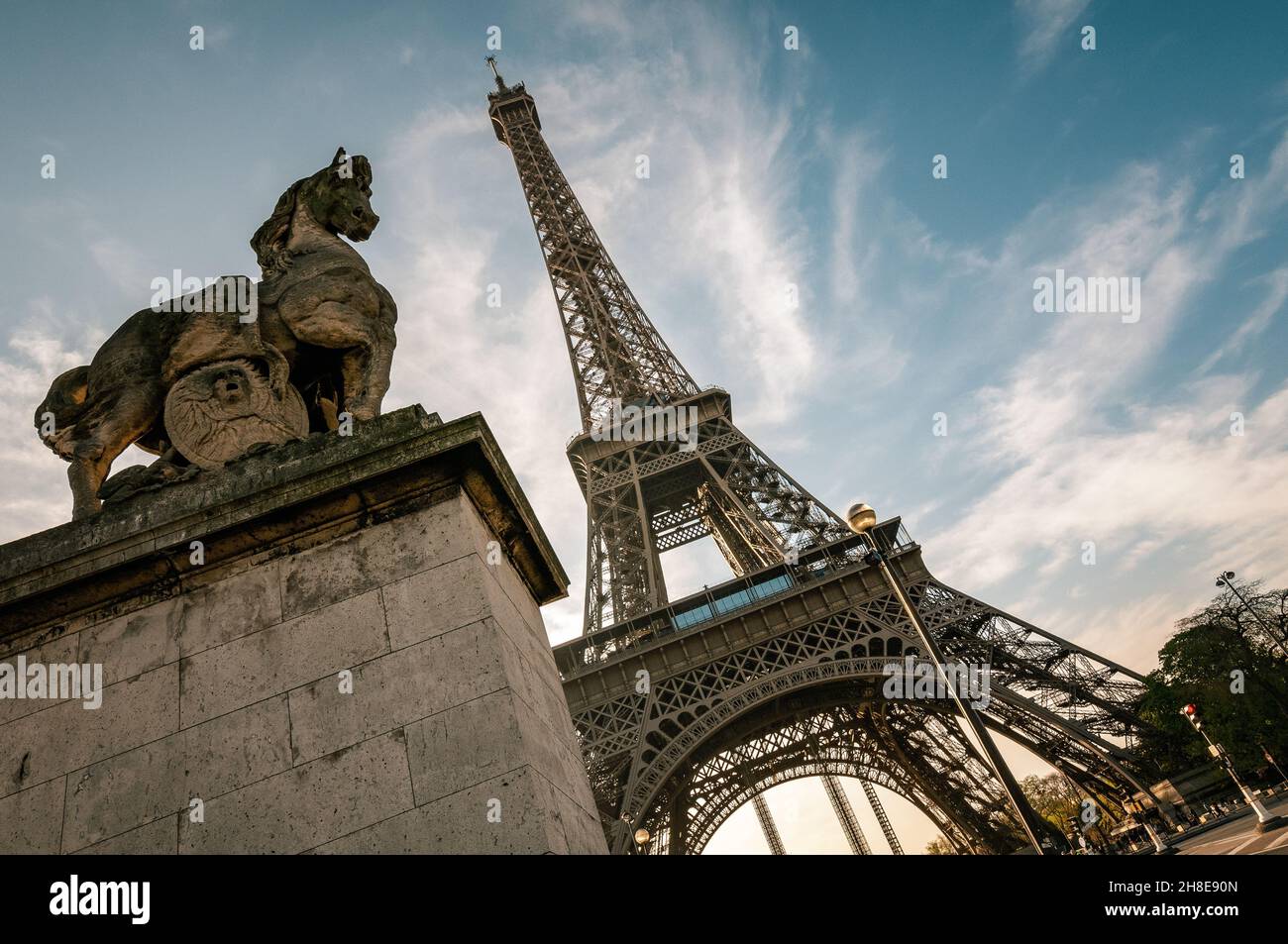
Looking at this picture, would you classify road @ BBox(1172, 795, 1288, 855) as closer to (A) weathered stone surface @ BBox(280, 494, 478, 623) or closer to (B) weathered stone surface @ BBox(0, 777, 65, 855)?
(A) weathered stone surface @ BBox(280, 494, 478, 623)

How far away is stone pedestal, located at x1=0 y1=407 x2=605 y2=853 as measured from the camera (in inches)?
115

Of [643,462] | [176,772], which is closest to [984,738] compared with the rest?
[176,772]

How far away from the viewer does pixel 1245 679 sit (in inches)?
1275

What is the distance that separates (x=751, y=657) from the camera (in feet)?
87.5

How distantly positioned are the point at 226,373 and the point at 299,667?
Answer: 2216 millimetres

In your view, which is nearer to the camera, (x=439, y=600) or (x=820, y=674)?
(x=439, y=600)

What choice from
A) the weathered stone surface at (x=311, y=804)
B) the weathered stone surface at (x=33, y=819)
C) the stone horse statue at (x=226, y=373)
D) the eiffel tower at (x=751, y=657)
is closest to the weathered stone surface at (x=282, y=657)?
the weathered stone surface at (x=311, y=804)

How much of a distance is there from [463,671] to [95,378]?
3.48 meters

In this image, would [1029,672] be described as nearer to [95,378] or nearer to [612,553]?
[612,553]

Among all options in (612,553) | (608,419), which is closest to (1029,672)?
(612,553)

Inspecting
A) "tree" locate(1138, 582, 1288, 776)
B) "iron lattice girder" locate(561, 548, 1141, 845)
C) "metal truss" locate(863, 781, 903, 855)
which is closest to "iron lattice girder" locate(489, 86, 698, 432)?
"iron lattice girder" locate(561, 548, 1141, 845)

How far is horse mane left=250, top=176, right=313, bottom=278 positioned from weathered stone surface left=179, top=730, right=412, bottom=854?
3908 millimetres

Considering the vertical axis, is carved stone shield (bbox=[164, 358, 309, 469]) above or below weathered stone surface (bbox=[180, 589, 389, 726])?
above

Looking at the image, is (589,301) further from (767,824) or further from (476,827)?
(767,824)
